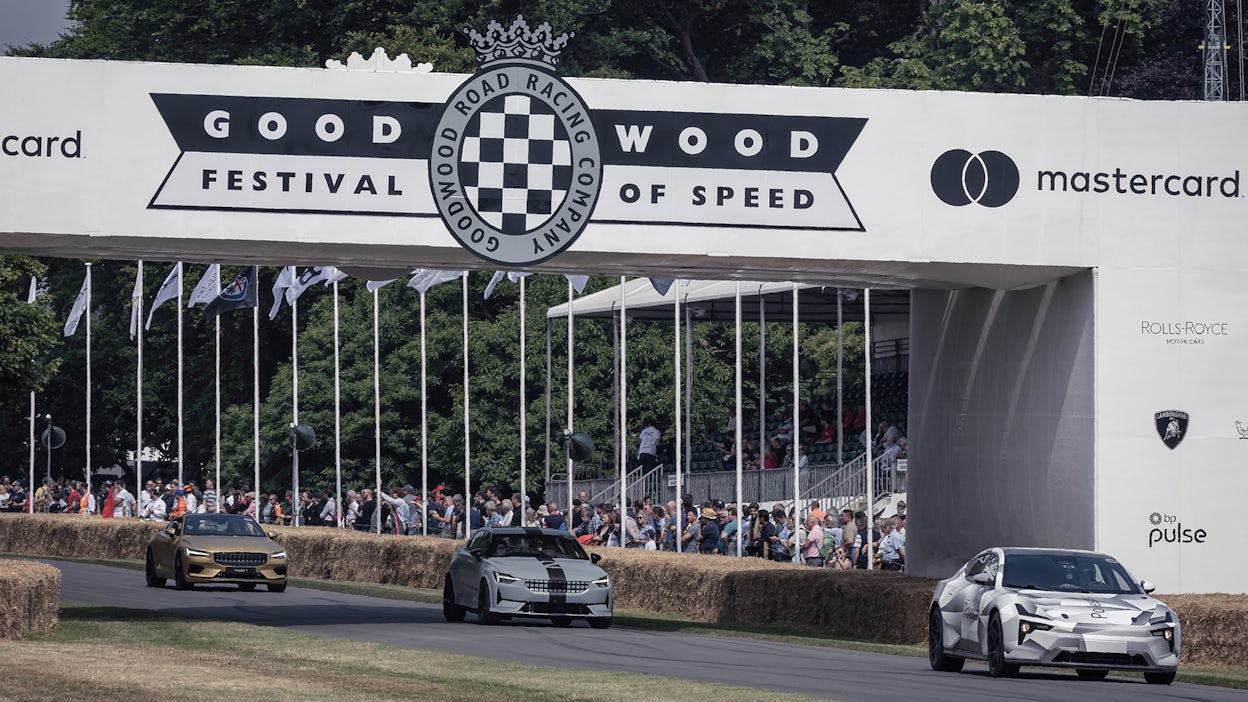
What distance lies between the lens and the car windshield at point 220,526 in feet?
119

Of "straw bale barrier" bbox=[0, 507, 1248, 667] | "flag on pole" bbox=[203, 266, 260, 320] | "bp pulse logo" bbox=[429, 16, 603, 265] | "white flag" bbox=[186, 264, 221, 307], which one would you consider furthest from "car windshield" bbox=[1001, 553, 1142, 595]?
"white flag" bbox=[186, 264, 221, 307]

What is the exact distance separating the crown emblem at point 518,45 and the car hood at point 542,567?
7.39m

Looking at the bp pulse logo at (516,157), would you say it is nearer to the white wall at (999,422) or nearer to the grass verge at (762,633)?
the white wall at (999,422)

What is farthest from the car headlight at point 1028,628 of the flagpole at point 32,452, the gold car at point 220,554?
the flagpole at point 32,452

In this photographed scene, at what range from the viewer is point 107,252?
24141 mm

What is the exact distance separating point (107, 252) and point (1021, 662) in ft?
36.0

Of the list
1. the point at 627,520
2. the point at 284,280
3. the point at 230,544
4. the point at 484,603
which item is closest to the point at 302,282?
the point at 284,280

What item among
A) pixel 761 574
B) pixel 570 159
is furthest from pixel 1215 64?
pixel 570 159

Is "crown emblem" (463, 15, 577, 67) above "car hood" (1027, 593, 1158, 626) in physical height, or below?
above

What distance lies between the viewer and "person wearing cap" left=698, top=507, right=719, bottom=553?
34.6 m

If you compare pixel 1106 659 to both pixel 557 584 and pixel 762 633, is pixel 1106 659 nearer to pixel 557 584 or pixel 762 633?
→ pixel 762 633

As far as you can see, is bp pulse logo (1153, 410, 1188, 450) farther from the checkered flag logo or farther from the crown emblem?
the crown emblem

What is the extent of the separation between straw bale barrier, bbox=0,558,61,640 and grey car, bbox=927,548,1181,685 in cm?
945

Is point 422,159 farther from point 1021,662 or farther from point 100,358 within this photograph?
point 100,358
